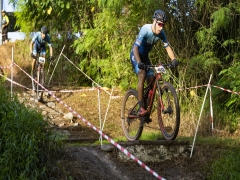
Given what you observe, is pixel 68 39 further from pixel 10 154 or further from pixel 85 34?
pixel 10 154

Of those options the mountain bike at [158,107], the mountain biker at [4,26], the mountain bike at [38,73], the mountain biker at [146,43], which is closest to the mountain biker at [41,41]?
the mountain bike at [38,73]

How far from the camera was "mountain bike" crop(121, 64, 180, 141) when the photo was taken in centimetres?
776

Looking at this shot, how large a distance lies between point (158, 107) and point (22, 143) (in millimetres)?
2485

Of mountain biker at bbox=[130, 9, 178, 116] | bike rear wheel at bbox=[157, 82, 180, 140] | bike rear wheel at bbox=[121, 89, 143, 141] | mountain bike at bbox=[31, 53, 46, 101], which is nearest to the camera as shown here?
bike rear wheel at bbox=[157, 82, 180, 140]

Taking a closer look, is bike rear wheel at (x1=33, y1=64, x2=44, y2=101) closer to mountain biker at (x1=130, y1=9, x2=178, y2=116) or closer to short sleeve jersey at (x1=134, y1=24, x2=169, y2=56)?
mountain biker at (x1=130, y1=9, x2=178, y2=116)

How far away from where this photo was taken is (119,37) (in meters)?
14.8

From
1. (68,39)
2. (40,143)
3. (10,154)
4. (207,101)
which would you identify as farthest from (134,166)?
(68,39)

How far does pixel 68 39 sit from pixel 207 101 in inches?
298

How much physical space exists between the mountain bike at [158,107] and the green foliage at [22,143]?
1877 millimetres

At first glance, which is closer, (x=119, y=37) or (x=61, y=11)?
(x=119, y=37)

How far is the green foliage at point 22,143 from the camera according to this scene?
6160mm

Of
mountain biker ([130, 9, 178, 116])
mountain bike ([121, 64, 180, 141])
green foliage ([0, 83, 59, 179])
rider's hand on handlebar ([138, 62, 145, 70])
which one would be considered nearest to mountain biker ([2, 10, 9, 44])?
mountain bike ([121, 64, 180, 141])

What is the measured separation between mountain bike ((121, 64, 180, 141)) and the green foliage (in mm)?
Result: 1877

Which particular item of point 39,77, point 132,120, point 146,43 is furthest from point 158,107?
point 39,77
